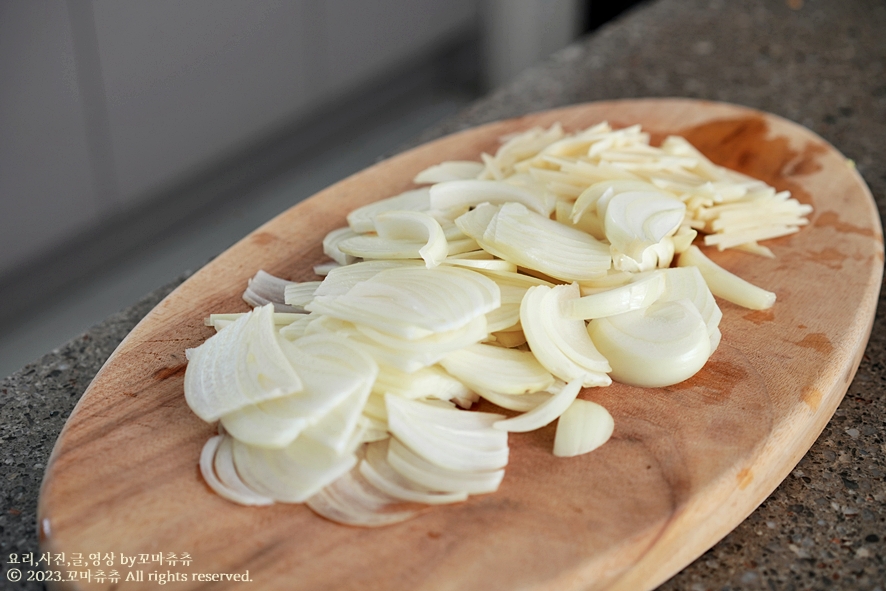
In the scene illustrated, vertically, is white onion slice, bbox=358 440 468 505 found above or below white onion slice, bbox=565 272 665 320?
below

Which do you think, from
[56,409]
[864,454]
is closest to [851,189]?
[864,454]

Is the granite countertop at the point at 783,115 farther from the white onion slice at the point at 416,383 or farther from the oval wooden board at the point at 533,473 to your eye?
the white onion slice at the point at 416,383

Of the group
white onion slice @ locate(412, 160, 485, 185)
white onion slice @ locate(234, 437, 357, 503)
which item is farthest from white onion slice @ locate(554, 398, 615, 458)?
white onion slice @ locate(412, 160, 485, 185)

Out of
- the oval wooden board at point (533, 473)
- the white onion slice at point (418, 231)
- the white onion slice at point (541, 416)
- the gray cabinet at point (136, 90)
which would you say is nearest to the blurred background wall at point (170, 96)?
the gray cabinet at point (136, 90)

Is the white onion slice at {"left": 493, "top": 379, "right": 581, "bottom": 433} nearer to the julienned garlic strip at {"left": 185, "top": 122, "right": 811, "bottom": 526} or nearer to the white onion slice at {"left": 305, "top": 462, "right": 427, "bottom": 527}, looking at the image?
the julienned garlic strip at {"left": 185, "top": 122, "right": 811, "bottom": 526}

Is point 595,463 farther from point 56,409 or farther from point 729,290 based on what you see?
point 56,409

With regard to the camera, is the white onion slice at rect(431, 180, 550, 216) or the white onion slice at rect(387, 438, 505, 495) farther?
the white onion slice at rect(431, 180, 550, 216)

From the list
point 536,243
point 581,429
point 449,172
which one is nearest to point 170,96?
point 449,172
